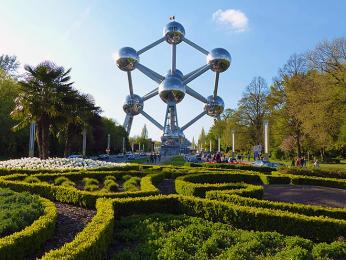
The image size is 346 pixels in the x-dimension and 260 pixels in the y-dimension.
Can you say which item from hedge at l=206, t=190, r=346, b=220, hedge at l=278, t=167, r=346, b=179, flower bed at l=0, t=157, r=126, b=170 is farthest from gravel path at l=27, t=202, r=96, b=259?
hedge at l=278, t=167, r=346, b=179

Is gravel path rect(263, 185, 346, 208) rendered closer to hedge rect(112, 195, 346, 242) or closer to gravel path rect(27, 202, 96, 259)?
hedge rect(112, 195, 346, 242)

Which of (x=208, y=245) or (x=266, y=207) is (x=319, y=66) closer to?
(x=266, y=207)

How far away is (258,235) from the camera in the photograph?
852cm

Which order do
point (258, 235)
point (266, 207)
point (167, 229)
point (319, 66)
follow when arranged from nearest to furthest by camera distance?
point (258, 235)
point (167, 229)
point (266, 207)
point (319, 66)

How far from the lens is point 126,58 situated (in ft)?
207

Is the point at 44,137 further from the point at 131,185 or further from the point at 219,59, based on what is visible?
the point at 219,59

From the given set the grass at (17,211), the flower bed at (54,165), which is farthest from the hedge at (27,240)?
the flower bed at (54,165)

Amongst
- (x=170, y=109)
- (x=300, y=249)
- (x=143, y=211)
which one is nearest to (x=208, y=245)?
(x=300, y=249)

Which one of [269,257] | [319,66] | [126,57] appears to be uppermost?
[126,57]

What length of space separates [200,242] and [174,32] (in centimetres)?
6097

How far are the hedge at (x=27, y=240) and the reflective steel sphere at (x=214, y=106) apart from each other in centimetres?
6260

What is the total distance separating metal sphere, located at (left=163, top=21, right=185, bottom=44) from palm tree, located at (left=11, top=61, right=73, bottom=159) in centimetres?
4203

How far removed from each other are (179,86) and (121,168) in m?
40.8

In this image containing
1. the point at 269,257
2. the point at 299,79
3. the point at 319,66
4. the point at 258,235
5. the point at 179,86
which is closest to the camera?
the point at 269,257
